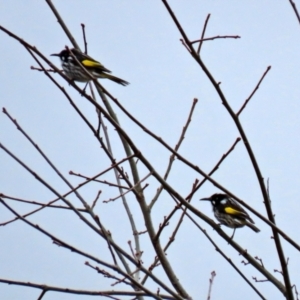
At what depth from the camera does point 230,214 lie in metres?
7.70

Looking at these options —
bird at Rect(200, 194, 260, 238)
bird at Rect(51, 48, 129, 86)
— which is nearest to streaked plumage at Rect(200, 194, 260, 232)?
bird at Rect(200, 194, 260, 238)

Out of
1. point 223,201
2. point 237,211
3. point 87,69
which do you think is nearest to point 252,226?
point 237,211

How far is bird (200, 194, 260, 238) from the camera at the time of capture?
7586mm

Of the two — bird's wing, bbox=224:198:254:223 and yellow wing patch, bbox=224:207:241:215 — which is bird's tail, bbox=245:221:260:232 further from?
yellow wing patch, bbox=224:207:241:215

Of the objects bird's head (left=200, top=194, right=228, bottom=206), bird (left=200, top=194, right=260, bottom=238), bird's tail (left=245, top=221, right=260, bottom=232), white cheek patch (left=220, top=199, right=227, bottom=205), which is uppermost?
bird's head (left=200, top=194, right=228, bottom=206)

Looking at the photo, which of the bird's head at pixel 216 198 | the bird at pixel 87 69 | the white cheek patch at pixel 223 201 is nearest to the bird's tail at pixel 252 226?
the white cheek patch at pixel 223 201

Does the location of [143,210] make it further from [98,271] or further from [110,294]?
[110,294]

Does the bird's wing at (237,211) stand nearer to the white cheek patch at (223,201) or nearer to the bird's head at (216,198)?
the white cheek patch at (223,201)

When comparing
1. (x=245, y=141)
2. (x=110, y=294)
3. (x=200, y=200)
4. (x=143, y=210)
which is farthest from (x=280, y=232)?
(x=200, y=200)

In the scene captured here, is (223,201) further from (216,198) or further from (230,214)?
(230,214)

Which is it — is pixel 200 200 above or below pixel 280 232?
above

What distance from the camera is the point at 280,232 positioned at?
311 centimetres

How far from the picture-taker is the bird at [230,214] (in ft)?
24.9

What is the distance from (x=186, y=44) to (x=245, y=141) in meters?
0.62
